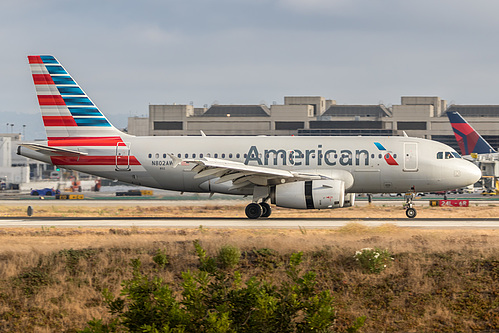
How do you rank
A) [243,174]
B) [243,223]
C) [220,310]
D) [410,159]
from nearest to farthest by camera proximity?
1. [220,310]
2. [243,223]
3. [243,174]
4. [410,159]

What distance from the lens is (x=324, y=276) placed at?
23312mm

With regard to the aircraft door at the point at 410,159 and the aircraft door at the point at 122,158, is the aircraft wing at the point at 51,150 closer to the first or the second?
the aircraft door at the point at 122,158

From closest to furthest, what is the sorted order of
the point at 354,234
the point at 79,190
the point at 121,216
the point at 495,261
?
the point at 495,261
the point at 354,234
the point at 121,216
the point at 79,190

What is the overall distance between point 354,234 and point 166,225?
10944 millimetres

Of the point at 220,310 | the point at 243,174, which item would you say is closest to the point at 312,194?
the point at 243,174

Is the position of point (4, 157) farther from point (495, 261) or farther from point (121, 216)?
point (495, 261)

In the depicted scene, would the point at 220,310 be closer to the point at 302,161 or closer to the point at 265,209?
the point at 265,209

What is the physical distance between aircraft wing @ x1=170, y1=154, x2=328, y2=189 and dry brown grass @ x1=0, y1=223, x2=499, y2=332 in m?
8.90

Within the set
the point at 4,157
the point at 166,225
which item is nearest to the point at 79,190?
the point at 4,157

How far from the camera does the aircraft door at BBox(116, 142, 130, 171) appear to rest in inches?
1581

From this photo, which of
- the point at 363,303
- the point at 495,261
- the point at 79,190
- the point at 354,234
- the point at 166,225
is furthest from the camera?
the point at 79,190

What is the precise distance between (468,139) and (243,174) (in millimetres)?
60392

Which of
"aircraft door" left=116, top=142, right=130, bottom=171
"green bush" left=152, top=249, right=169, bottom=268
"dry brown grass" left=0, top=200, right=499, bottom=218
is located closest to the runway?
"aircraft door" left=116, top=142, right=130, bottom=171

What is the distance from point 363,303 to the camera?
2203cm
